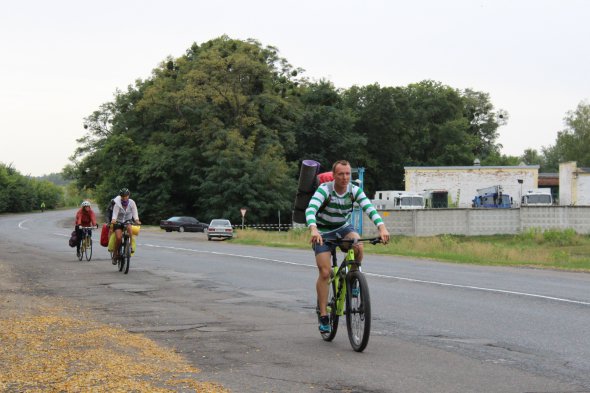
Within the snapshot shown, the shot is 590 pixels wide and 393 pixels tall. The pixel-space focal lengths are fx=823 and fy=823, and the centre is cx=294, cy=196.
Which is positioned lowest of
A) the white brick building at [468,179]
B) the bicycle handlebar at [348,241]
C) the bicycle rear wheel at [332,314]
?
the bicycle rear wheel at [332,314]

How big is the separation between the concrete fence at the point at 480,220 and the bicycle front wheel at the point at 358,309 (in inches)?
1462

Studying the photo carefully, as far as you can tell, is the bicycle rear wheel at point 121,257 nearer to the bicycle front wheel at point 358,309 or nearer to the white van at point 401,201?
the bicycle front wheel at point 358,309

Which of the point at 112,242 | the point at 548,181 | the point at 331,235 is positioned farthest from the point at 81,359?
the point at 548,181

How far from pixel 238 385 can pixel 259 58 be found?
70.6m

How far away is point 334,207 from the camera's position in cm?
843

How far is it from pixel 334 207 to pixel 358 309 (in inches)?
42.4

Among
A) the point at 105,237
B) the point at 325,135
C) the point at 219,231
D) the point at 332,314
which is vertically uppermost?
the point at 325,135

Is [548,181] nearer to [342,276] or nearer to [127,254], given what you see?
[127,254]

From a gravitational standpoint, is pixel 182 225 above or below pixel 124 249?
above

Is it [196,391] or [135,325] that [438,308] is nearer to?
[135,325]

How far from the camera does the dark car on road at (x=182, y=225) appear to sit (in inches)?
2586

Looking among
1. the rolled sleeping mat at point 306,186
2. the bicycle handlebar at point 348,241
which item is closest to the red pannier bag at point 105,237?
the rolled sleeping mat at point 306,186

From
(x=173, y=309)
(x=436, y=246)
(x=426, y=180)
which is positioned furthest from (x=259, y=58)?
(x=173, y=309)

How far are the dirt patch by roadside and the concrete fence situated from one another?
3619cm
